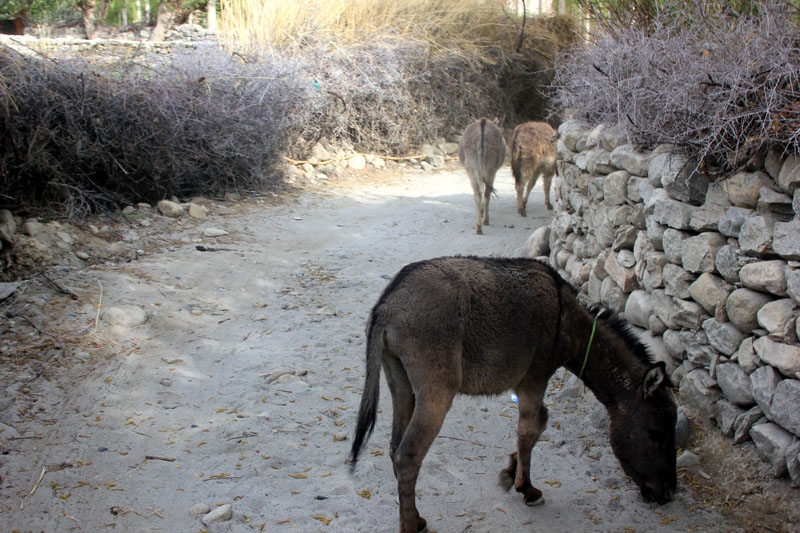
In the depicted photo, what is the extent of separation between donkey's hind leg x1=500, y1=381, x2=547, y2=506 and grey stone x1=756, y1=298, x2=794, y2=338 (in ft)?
4.65

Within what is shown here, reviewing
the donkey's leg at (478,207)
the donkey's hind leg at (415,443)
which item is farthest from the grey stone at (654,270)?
the donkey's leg at (478,207)

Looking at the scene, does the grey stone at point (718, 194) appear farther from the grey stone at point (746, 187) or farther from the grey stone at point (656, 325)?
the grey stone at point (656, 325)

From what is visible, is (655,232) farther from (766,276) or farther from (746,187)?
(766,276)

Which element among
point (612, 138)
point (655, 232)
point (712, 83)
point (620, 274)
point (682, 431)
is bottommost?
point (682, 431)

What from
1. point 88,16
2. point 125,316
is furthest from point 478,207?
point 88,16

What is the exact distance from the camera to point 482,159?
10945mm

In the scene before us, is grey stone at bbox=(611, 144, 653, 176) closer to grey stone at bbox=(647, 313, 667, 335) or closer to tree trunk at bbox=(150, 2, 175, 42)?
grey stone at bbox=(647, 313, 667, 335)

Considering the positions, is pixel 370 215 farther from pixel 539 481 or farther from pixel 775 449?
pixel 775 449

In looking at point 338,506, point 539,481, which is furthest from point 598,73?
point 338,506

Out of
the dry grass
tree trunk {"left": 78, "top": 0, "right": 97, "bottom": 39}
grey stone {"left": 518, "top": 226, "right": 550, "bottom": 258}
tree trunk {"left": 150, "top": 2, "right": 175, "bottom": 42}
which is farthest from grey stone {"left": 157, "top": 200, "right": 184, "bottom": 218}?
tree trunk {"left": 78, "top": 0, "right": 97, "bottom": 39}

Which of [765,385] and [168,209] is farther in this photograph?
[168,209]

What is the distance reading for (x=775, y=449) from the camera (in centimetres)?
385

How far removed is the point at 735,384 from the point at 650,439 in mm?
812

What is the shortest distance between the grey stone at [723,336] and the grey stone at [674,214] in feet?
2.52
